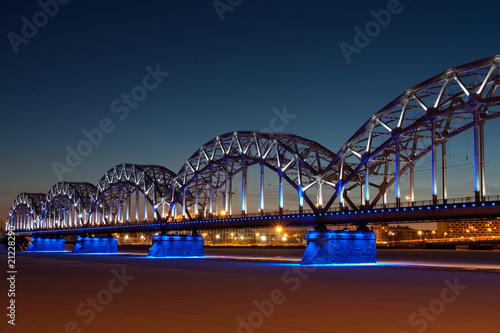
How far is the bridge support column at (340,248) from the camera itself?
62.6 meters

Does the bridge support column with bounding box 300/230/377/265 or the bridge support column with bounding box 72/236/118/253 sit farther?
the bridge support column with bounding box 72/236/118/253

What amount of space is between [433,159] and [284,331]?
1814 inches

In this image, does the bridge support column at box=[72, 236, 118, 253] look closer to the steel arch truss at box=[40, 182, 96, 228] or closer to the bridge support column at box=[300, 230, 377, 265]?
the steel arch truss at box=[40, 182, 96, 228]

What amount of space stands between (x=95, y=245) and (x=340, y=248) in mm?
93229

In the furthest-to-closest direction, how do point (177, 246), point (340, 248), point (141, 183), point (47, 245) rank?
point (47, 245), point (141, 183), point (177, 246), point (340, 248)

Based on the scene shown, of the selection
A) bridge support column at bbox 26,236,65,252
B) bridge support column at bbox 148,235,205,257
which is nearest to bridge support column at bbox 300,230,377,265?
bridge support column at bbox 148,235,205,257

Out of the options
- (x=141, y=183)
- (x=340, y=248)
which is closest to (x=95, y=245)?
(x=141, y=183)

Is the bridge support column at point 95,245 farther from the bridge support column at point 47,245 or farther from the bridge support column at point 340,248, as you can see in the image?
the bridge support column at point 340,248

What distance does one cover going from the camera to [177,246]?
99.8 metres

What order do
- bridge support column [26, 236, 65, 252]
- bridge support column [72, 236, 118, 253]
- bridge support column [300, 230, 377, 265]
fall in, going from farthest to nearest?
bridge support column [26, 236, 65, 252], bridge support column [72, 236, 118, 253], bridge support column [300, 230, 377, 265]

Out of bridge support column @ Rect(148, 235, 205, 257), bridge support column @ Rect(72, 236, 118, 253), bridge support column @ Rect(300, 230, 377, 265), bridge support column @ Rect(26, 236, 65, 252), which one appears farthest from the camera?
bridge support column @ Rect(26, 236, 65, 252)

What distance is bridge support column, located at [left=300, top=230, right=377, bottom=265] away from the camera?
62625mm

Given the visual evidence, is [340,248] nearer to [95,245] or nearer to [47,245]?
[95,245]

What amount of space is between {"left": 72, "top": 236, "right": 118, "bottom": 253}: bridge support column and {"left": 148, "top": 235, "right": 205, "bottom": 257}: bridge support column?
1780 inches
